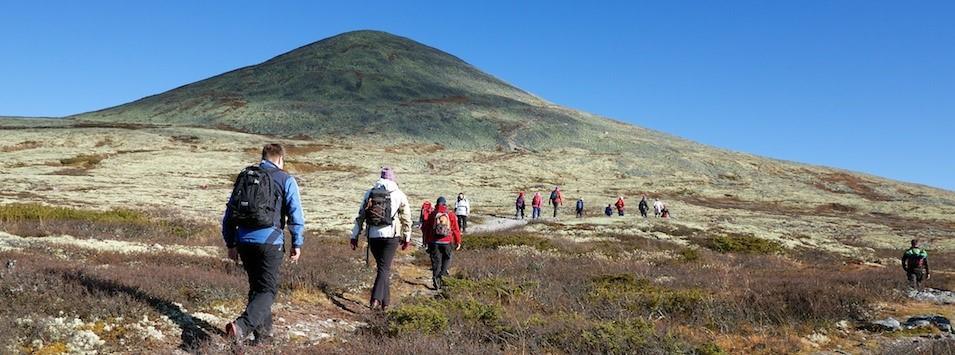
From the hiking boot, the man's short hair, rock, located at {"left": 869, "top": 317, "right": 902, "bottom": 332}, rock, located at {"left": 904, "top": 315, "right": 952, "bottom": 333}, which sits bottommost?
the hiking boot

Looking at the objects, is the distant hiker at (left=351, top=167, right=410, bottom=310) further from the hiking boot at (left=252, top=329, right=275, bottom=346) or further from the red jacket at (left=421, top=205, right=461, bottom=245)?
the red jacket at (left=421, top=205, right=461, bottom=245)

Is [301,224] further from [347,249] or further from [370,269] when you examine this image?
[347,249]

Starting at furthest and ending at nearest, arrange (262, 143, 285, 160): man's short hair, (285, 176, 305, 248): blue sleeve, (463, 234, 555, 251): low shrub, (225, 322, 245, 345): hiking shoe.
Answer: (463, 234, 555, 251): low shrub < (262, 143, 285, 160): man's short hair < (285, 176, 305, 248): blue sleeve < (225, 322, 245, 345): hiking shoe

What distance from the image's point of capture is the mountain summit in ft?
390

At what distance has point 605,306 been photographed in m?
11.3

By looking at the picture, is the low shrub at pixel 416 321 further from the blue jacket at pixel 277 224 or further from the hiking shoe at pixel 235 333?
the hiking shoe at pixel 235 333

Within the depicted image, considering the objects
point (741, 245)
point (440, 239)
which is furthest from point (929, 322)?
point (741, 245)

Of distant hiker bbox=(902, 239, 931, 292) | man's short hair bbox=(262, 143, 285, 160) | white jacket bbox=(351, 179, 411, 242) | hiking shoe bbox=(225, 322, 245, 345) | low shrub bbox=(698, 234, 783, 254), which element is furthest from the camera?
low shrub bbox=(698, 234, 783, 254)

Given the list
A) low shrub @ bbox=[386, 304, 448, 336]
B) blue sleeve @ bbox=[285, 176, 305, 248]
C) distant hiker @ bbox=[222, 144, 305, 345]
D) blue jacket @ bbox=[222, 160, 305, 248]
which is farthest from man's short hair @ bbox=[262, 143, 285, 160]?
low shrub @ bbox=[386, 304, 448, 336]

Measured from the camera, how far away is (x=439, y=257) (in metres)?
13.9

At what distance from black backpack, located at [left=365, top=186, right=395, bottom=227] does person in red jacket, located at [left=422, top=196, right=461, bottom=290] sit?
131 inches

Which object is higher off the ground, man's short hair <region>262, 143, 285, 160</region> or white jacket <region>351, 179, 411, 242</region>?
man's short hair <region>262, 143, 285, 160</region>

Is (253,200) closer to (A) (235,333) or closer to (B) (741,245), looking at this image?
(A) (235,333)

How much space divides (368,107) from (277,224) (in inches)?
5115
